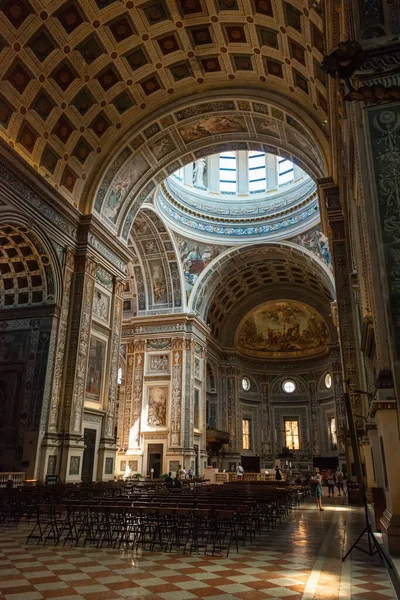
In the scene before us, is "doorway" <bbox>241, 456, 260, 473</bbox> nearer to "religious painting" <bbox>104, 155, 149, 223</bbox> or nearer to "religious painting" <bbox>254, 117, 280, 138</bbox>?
"religious painting" <bbox>104, 155, 149, 223</bbox>

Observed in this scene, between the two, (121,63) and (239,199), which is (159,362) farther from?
(121,63)

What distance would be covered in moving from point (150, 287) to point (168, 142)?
10944 mm

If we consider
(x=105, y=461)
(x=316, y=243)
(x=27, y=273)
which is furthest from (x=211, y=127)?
(x=105, y=461)

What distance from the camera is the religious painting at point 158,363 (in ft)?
94.7

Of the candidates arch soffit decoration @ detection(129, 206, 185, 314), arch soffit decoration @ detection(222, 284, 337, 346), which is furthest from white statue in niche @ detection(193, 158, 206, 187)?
arch soffit decoration @ detection(222, 284, 337, 346)

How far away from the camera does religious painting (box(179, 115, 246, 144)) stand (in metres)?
20.1

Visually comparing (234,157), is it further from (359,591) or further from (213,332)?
(359,591)

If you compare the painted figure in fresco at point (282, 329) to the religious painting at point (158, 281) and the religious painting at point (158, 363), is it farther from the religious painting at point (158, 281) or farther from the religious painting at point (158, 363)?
the religious painting at point (158, 363)

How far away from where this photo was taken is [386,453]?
616 cm

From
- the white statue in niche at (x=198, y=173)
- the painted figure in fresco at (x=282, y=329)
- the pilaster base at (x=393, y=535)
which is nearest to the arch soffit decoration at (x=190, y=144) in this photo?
the white statue in niche at (x=198, y=173)

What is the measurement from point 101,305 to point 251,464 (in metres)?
22.9

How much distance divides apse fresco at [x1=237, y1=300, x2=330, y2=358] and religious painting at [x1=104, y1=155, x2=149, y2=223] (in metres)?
19.3

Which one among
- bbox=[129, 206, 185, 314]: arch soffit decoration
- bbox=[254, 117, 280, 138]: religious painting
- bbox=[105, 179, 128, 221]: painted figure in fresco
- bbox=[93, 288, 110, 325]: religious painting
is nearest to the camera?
bbox=[93, 288, 110, 325]: religious painting

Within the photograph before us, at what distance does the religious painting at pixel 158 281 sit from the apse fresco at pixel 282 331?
33.9 ft
